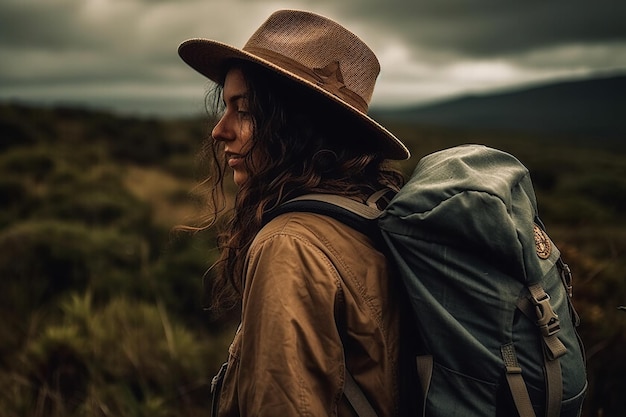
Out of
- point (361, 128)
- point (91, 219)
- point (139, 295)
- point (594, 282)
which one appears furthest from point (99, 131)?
point (361, 128)

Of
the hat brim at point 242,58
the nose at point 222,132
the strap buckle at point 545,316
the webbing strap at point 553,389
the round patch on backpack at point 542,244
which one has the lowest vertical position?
the webbing strap at point 553,389

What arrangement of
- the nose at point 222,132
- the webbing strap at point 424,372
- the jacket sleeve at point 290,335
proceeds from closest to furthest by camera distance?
the jacket sleeve at point 290,335, the webbing strap at point 424,372, the nose at point 222,132

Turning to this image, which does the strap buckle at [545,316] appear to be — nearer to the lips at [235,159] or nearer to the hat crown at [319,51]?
the hat crown at [319,51]

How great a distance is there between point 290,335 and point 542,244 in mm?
823

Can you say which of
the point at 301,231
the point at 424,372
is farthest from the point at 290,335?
the point at 424,372

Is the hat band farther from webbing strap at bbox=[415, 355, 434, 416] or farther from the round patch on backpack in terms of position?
webbing strap at bbox=[415, 355, 434, 416]

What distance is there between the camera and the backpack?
1475 millimetres

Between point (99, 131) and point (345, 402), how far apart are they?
78.5 feet

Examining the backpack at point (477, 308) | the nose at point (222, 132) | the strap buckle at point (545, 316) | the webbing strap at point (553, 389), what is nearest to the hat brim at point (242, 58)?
the nose at point (222, 132)

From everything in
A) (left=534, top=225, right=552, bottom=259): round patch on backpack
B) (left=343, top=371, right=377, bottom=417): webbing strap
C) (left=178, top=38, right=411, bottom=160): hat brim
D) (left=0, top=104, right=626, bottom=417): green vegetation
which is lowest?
(left=0, top=104, right=626, bottom=417): green vegetation

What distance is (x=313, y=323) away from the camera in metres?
1.46

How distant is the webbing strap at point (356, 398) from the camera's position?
1531 millimetres

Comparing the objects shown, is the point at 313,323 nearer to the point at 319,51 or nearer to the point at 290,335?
the point at 290,335

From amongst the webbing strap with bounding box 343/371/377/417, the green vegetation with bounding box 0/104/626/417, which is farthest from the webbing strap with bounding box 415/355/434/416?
the green vegetation with bounding box 0/104/626/417
